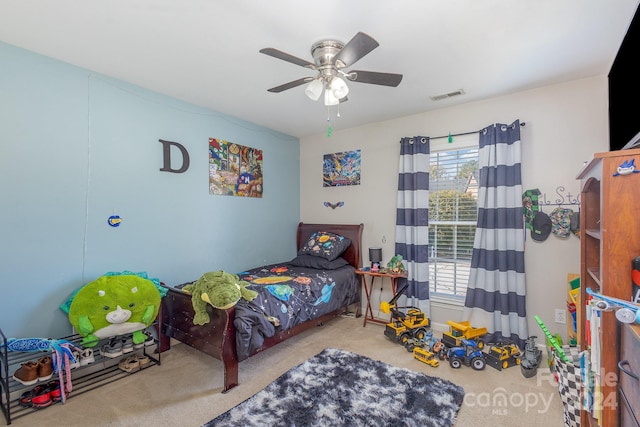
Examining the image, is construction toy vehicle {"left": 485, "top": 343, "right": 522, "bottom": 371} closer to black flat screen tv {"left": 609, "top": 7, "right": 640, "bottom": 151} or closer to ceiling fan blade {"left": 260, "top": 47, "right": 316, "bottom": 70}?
black flat screen tv {"left": 609, "top": 7, "right": 640, "bottom": 151}

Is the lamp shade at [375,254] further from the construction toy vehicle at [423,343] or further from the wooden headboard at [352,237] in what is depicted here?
the construction toy vehicle at [423,343]

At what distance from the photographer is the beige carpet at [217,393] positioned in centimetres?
190

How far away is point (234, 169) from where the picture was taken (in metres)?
3.60

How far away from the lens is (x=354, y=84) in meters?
2.74

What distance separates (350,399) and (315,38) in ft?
8.08

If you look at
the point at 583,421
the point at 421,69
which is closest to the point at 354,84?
the point at 421,69

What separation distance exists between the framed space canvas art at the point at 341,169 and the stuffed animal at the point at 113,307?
2.53 metres

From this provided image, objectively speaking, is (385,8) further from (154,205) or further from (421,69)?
(154,205)

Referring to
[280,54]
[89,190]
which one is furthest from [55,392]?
[280,54]

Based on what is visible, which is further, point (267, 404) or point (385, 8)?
point (267, 404)

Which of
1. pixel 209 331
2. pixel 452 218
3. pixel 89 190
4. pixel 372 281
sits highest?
pixel 89 190

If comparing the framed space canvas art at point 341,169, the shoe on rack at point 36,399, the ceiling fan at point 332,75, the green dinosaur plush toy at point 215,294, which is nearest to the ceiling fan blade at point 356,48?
the ceiling fan at point 332,75

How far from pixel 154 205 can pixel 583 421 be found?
346cm

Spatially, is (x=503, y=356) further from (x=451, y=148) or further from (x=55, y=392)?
(x=55, y=392)
